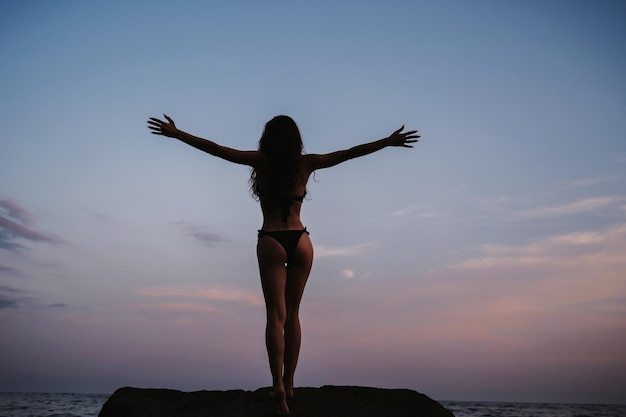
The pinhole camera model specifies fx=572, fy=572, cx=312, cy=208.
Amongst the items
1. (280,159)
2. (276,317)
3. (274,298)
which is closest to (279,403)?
(276,317)

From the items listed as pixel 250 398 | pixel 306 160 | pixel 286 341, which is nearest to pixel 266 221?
pixel 306 160

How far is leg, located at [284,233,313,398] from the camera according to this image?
21.2 ft

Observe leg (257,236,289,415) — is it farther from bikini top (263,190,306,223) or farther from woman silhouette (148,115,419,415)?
bikini top (263,190,306,223)

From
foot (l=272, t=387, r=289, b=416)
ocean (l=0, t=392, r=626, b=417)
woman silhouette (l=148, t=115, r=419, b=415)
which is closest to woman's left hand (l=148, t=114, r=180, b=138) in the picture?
woman silhouette (l=148, t=115, r=419, b=415)

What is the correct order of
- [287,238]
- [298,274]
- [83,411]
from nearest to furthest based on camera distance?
[287,238]
[298,274]
[83,411]

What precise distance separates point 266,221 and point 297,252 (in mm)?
506

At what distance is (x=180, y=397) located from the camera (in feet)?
22.1

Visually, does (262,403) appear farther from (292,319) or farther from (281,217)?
(281,217)

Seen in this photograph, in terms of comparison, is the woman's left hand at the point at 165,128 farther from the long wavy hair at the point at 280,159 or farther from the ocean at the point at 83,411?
the ocean at the point at 83,411

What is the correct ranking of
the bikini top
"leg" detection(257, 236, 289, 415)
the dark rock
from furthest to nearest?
the bikini top
the dark rock
"leg" detection(257, 236, 289, 415)

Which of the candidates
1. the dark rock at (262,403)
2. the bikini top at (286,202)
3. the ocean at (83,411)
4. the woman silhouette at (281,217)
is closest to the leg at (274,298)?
the woman silhouette at (281,217)

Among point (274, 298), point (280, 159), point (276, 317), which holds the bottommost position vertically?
point (276, 317)

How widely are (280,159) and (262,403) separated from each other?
9.27 ft

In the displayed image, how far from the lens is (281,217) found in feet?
21.2
